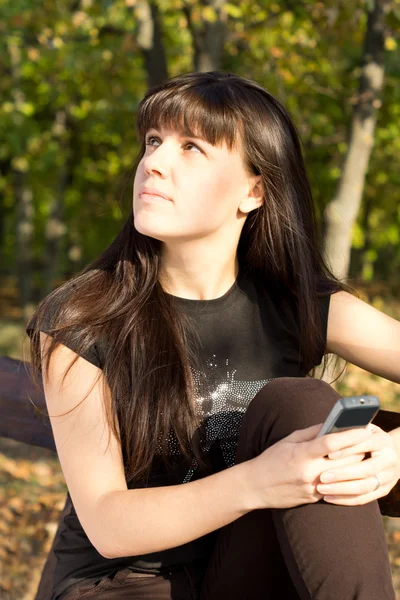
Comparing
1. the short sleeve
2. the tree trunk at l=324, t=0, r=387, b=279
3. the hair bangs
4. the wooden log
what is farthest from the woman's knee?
the tree trunk at l=324, t=0, r=387, b=279

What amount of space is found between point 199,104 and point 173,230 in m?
0.34

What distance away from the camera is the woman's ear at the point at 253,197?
2.30 meters

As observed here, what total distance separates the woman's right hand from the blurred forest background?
687 mm

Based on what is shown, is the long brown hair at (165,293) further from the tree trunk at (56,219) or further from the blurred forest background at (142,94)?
the tree trunk at (56,219)

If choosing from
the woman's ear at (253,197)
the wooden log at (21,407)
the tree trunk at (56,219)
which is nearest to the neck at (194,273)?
the woman's ear at (253,197)

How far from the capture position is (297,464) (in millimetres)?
1685

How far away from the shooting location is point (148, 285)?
224cm

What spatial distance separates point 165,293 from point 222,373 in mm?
274

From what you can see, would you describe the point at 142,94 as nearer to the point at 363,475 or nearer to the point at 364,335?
the point at 364,335

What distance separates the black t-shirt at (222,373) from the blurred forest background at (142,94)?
1.60 feet

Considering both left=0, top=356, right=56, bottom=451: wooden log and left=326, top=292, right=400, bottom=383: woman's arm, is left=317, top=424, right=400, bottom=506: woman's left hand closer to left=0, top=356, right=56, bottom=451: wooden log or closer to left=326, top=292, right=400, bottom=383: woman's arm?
left=326, top=292, right=400, bottom=383: woman's arm

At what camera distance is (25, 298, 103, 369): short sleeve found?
203 cm

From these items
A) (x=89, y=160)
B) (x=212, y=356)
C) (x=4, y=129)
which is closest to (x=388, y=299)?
(x=89, y=160)

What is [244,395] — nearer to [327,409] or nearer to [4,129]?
[327,409]
